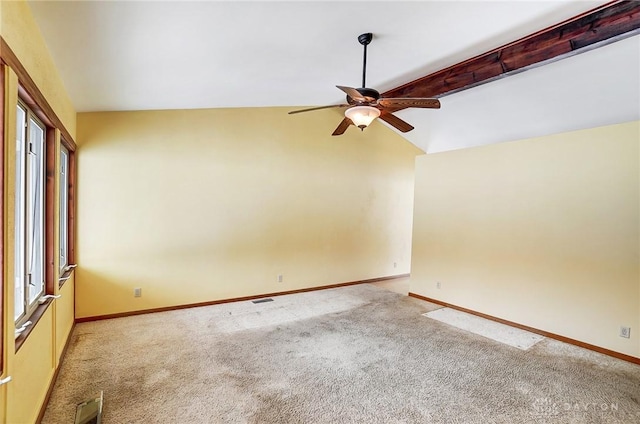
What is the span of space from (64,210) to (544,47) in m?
5.21

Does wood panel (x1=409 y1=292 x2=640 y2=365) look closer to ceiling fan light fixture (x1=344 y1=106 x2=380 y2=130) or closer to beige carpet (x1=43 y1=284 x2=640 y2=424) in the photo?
beige carpet (x1=43 y1=284 x2=640 y2=424)

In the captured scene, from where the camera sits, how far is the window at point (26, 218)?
1958mm

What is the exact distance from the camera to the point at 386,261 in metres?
6.66

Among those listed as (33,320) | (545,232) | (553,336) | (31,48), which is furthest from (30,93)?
(553,336)

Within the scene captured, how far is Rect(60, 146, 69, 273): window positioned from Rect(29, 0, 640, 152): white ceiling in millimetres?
658

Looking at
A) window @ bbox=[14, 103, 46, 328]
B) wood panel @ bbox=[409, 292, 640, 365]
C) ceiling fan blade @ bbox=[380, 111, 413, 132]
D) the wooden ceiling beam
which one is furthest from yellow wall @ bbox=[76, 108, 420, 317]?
the wooden ceiling beam

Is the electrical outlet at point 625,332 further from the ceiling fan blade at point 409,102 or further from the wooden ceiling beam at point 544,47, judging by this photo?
the ceiling fan blade at point 409,102

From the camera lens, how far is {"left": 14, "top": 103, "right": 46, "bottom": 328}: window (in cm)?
196

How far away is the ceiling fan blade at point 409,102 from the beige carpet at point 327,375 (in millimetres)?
2391

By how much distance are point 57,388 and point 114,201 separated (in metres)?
2.21

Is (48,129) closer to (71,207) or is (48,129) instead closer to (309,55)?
(71,207)

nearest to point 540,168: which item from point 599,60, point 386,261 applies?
point 599,60

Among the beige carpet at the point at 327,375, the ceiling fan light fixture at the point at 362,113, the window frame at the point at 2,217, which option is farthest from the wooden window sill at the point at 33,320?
the ceiling fan light fixture at the point at 362,113

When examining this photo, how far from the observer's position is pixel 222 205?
15.5ft
